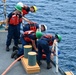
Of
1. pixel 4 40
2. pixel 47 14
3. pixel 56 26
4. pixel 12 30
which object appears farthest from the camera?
pixel 47 14

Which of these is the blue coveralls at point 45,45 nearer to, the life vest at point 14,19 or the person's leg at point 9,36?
the life vest at point 14,19

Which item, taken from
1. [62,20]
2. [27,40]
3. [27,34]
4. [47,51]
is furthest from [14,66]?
[62,20]

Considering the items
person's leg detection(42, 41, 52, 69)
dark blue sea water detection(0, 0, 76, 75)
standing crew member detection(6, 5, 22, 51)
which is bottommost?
dark blue sea water detection(0, 0, 76, 75)

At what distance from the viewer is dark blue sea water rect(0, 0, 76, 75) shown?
1974cm

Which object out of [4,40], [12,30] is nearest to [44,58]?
[12,30]

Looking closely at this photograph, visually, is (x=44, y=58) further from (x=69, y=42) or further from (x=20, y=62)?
(x=69, y=42)

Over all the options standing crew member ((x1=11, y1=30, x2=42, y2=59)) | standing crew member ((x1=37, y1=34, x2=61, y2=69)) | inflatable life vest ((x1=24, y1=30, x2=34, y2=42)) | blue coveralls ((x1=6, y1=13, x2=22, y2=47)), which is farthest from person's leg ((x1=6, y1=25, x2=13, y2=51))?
standing crew member ((x1=37, y1=34, x2=61, y2=69))

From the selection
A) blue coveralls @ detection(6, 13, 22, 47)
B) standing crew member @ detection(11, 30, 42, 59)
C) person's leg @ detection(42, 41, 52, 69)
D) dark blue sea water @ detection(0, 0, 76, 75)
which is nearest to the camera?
person's leg @ detection(42, 41, 52, 69)

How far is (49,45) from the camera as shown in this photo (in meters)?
12.7

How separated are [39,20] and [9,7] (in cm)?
543

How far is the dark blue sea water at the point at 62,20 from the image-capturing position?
19741mm

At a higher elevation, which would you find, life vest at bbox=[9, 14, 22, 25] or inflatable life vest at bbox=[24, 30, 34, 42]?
life vest at bbox=[9, 14, 22, 25]

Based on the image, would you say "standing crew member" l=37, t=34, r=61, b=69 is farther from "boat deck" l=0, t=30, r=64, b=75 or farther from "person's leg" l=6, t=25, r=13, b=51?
"person's leg" l=6, t=25, r=13, b=51

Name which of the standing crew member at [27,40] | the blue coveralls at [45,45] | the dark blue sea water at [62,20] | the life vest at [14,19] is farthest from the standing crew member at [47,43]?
the dark blue sea water at [62,20]
